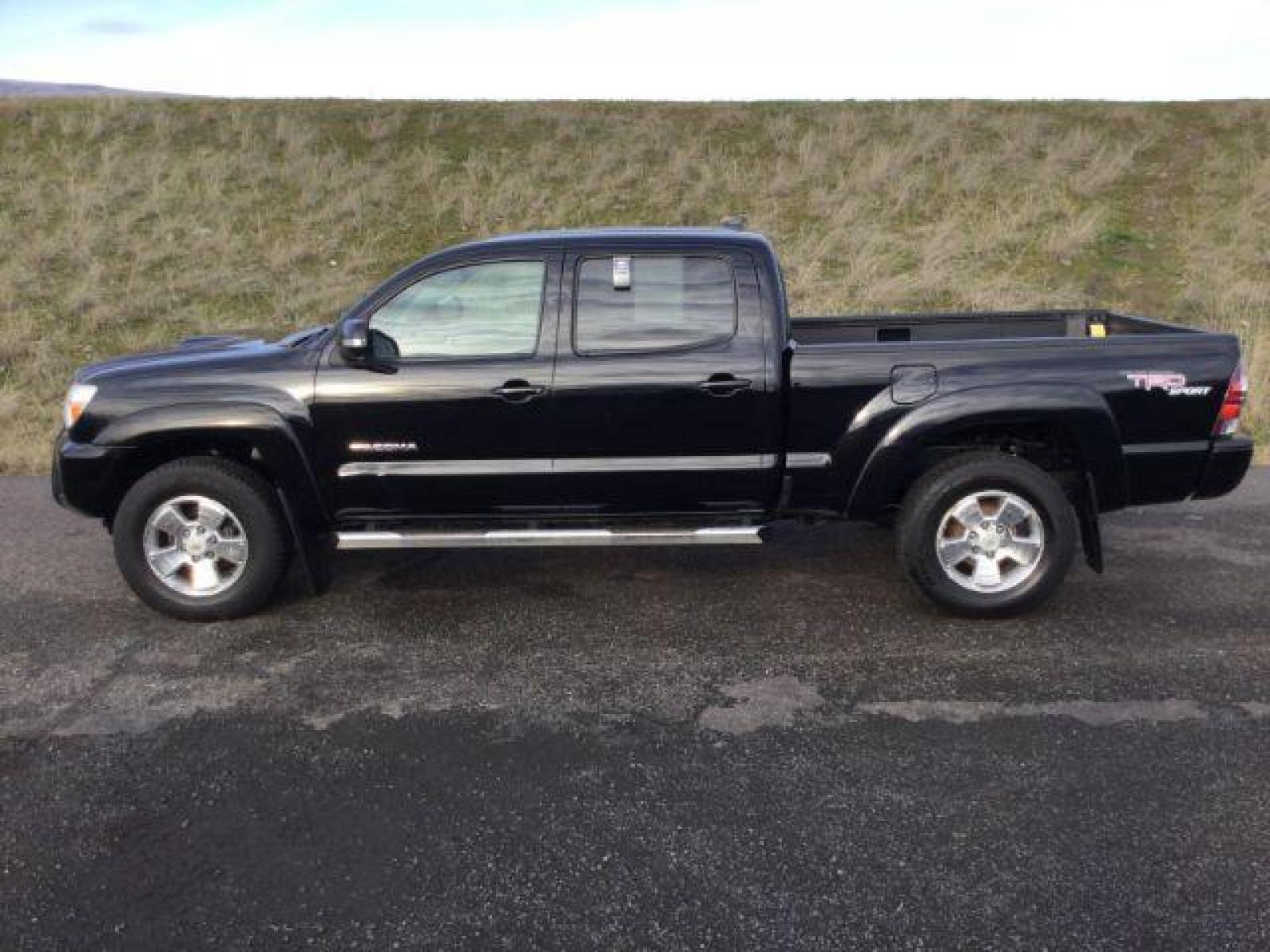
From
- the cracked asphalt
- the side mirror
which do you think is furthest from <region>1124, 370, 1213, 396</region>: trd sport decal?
the side mirror

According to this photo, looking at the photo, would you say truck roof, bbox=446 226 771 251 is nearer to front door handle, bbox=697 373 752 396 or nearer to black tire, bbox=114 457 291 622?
front door handle, bbox=697 373 752 396

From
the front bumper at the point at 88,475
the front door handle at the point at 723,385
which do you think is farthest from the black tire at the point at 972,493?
the front bumper at the point at 88,475

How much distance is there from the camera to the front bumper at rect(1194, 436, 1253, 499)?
15.4ft

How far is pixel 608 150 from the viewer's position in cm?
1959

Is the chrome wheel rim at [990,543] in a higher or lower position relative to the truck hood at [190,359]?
lower

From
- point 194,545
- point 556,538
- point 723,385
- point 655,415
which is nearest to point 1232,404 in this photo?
point 723,385

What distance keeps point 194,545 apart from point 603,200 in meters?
14.0

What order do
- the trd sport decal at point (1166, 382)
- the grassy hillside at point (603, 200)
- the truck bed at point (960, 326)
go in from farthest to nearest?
1. the grassy hillside at point (603, 200)
2. the truck bed at point (960, 326)
3. the trd sport decal at point (1166, 382)

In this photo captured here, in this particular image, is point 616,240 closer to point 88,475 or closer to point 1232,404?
point 88,475

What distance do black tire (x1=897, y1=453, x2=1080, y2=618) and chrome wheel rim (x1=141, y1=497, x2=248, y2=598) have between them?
3.10 meters

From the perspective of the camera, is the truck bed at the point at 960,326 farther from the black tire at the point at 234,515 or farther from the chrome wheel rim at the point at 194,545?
the chrome wheel rim at the point at 194,545

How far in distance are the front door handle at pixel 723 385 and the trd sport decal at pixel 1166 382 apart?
1.70m

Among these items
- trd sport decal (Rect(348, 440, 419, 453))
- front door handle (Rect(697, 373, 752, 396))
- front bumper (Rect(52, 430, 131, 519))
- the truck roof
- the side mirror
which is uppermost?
the truck roof

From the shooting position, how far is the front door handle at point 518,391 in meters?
4.76
